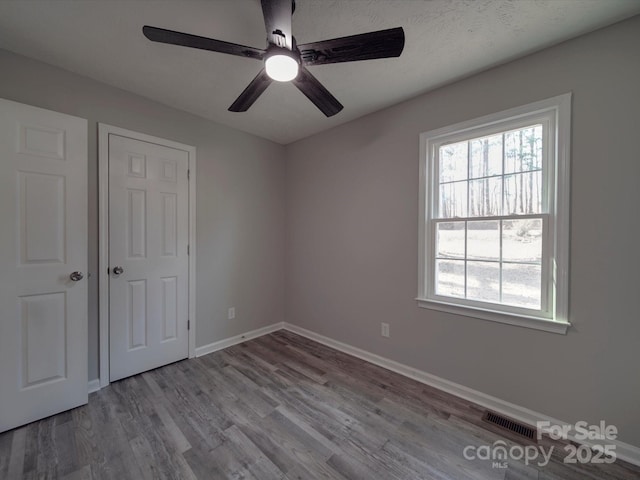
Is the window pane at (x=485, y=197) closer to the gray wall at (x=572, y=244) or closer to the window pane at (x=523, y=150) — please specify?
the window pane at (x=523, y=150)

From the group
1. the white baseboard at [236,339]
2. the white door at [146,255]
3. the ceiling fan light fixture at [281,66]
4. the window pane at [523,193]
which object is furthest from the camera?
the white baseboard at [236,339]

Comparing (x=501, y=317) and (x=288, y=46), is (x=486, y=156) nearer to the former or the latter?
(x=501, y=317)

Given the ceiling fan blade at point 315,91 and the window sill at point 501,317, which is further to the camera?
the window sill at point 501,317

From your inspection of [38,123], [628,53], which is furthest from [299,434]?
[628,53]

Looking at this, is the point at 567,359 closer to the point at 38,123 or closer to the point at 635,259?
the point at 635,259

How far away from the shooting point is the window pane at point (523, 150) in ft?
5.97

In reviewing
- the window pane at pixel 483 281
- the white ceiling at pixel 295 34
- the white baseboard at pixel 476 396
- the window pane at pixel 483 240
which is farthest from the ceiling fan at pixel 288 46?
the white baseboard at pixel 476 396

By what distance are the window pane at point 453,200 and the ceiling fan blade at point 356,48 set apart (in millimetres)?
1307

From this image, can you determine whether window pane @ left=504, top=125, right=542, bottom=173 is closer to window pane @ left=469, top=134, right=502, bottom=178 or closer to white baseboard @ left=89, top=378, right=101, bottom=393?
window pane @ left=469, top=134, right=502, bottom=178

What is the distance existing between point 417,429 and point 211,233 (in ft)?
8.52

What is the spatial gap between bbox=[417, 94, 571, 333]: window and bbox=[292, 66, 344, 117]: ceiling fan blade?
3.35 ft

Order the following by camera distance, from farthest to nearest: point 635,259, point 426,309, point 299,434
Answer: point 426,309, point 299,434, point 635,259

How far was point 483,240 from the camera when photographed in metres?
2.05

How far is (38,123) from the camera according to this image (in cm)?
181
